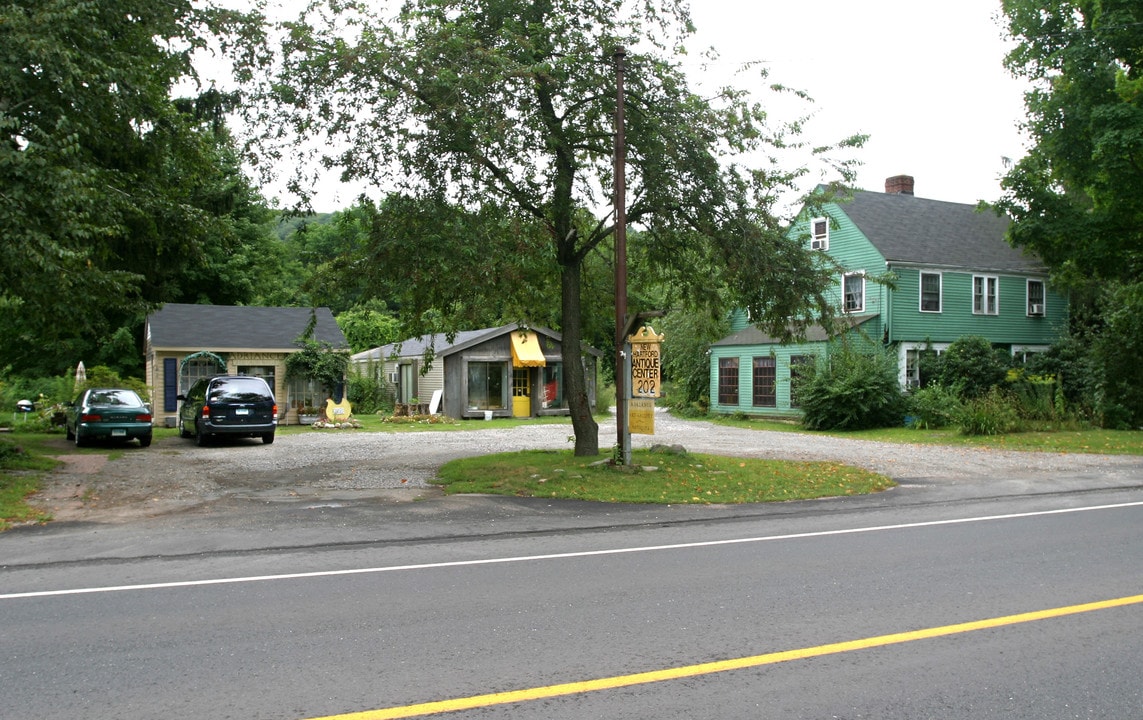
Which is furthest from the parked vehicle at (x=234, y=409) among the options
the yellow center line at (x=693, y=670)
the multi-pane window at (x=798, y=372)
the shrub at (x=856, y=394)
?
the yellow center line at (x=693, y=670)

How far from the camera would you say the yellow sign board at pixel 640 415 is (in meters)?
15.0

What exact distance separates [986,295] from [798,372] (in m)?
7.97

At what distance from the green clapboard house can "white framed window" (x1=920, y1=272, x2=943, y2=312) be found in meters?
0.04

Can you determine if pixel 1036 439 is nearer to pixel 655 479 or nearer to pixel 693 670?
pixel 655 479

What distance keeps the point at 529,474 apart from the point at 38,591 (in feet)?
27.2

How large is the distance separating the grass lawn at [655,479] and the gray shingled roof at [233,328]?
16097 millimetres

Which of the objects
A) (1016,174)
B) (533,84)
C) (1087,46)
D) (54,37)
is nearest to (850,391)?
(1016,174)

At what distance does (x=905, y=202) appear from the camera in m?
35.2

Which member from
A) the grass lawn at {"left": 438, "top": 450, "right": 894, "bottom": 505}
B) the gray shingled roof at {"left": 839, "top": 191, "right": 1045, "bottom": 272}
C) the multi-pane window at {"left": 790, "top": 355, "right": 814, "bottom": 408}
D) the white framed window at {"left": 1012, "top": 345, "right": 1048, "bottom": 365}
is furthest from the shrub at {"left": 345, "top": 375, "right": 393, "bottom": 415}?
the white framed window at {"left": 1012, "top": 345, "right": 1048, "bottom": 365}

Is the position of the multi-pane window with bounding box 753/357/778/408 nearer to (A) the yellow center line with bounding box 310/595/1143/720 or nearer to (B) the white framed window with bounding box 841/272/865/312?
(B) the white framed window with bounding box 841/272/865/312

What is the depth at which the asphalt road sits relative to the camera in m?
4.65

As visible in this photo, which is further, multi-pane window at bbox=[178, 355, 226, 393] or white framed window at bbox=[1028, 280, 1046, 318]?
white framed window at bbox=[1028, 280, 1046, 318]

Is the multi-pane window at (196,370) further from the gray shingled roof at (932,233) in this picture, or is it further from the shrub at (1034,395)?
the shrub at (1034,395)

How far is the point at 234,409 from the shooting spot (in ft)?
72.6
